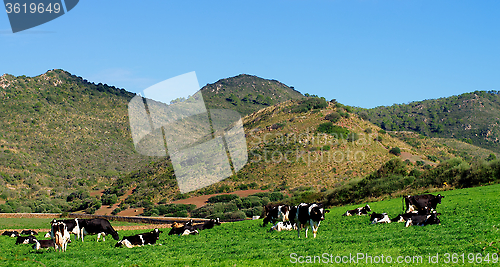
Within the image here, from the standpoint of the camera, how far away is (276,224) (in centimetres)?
2506

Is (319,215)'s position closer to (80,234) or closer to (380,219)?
(380,219)

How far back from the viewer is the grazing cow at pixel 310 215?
60.8 feet

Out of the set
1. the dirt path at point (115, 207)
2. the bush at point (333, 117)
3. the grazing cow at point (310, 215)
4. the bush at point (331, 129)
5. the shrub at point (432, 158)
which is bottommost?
the dirt path at point (115, 207)

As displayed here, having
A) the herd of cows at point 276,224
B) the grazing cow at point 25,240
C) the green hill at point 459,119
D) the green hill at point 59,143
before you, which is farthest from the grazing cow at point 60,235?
the green hill at point 459,119

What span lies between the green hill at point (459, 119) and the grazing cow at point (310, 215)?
133 m

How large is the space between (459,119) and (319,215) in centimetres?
17614

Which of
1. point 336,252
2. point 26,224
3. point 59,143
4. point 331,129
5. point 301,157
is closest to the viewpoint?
point 336,252

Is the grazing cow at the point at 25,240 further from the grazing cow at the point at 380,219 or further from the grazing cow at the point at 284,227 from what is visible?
the grazing cow at the point at 380,219

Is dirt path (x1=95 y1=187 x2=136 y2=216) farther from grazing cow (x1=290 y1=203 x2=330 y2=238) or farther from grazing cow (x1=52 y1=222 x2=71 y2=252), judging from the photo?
grazing cow (x1=290 y1=203 x2=330 y2=238)

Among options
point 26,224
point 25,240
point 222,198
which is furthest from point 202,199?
point 25,240

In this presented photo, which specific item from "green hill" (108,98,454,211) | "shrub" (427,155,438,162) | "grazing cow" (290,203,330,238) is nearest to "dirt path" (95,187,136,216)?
"green hill" (108,98,454,211)

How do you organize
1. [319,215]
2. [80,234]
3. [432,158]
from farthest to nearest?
1. [432,158]
2. [80,234]
3. [319,215]

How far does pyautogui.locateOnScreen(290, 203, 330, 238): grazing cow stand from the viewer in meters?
18.5

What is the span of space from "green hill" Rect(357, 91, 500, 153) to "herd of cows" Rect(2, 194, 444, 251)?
125 metres
